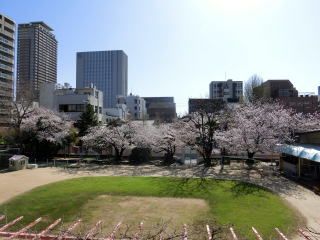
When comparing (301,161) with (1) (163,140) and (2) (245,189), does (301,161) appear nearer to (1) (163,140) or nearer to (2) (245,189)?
(2) (245,189)

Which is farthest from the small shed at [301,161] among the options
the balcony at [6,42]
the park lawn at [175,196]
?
the balcony at [6,42]

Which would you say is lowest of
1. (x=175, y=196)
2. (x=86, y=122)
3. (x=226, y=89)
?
(x=175, y=196)

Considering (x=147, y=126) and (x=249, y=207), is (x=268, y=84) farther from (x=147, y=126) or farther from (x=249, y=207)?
(x=249, y=207)

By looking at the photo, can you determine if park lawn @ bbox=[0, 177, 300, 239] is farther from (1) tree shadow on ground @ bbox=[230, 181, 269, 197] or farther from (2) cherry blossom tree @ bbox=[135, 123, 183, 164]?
(2) cherry blossom tree @ bbox=[135, 123, 183, 164]

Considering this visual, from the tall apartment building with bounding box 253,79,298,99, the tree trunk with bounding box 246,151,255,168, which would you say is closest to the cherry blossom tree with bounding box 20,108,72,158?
the tree trunk with bounding box 246,151,255,168

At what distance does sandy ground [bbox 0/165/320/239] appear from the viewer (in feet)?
59.2

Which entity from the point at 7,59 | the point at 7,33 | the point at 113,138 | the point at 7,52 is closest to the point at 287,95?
the point at 113,138

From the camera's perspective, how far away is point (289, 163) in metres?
28.8

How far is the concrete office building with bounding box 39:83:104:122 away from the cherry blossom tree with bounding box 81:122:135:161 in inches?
599

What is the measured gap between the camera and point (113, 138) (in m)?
37.4

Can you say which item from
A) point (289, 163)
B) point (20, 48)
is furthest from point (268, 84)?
point (20, 48)

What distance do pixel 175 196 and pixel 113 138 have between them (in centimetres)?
1871

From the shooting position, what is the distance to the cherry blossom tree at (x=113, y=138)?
37.5m

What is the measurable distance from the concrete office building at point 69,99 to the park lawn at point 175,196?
102 feet
